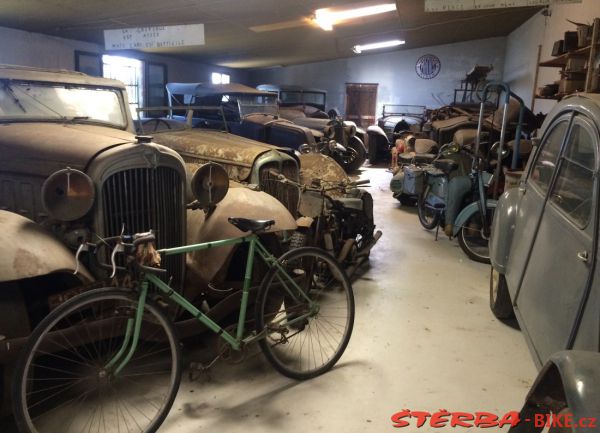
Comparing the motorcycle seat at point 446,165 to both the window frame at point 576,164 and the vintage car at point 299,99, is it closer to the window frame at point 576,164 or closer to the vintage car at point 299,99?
the window frame at point 576,164

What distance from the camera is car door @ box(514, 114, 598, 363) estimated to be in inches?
76.5

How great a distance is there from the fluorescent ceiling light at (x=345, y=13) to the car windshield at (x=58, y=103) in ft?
17.6

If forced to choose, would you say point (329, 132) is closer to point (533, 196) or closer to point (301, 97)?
point (301, 97)

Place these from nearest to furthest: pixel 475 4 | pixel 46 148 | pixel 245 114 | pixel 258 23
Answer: pixel 46 148 → pixel 475 4 → pixel 245 114 → pixel 258 23

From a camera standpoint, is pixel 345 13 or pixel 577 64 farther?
pixel 345 13

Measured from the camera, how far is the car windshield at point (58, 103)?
3260mm

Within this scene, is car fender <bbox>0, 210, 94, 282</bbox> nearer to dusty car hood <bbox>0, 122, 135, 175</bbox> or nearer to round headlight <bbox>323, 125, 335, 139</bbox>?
dusty car hood <bbox>0, 122, 135, 175</bbox>

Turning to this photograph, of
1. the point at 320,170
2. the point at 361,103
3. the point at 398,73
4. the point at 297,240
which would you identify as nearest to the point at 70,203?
the point at 297,240

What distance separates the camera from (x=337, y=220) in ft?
15.3

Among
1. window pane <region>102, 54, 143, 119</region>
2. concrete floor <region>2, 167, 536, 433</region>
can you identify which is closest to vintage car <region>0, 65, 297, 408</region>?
concrete floor <region>2, 167, 536, 433</region>

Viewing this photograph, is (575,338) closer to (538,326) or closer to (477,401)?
(538,326)

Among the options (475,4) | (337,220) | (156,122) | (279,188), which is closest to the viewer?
(475,4)

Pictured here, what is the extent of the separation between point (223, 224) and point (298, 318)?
0.75m

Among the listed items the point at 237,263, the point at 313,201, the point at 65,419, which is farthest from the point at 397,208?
the point at 65,419
